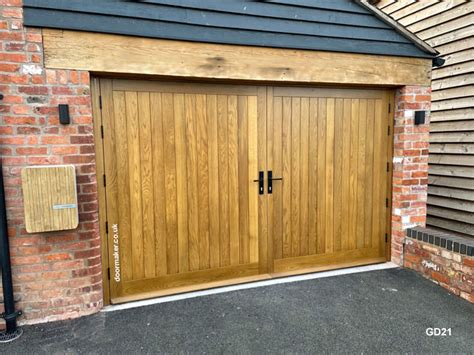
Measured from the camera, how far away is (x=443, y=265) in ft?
9.55

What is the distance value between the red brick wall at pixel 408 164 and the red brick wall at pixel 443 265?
0.46 ft

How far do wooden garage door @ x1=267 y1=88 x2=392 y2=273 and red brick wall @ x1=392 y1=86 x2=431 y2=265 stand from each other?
0.10m

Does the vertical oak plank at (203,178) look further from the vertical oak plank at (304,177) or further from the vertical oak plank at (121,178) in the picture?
the vertical oak plank at (304,177)

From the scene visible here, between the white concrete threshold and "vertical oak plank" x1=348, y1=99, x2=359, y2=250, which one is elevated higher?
"vertical oak plank" x1=348, y1=99, x2=359, y2=250

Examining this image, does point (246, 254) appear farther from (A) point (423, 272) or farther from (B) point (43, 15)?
(B) point (43, 15)

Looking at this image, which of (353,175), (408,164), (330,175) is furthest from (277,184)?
(408,164)

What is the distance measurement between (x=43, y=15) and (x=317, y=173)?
2591mm

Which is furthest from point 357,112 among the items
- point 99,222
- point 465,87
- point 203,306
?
point 99,222

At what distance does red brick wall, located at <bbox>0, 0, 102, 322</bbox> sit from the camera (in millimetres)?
2207

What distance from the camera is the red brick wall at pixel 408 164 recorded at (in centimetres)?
327

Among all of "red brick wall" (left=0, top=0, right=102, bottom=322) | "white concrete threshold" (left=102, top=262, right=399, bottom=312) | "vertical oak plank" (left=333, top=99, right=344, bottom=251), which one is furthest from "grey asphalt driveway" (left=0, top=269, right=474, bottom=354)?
"vertical oak plank" (left=333, top=99, right=344, bottom=251)

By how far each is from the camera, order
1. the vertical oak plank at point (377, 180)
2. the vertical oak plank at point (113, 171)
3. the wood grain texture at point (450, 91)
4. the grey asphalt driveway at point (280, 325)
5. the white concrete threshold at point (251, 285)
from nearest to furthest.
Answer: the grey asphalt driveway at point (280, 325)
the vertical oak plank at point (113, 171)
the white concrete threshold at point (251, 285)
the vertical oak plank at point (377, 180)
the wood grain texture at point (450, 91)

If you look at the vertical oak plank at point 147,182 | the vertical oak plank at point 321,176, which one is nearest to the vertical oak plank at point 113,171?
the vertical oak plank at point 147,182

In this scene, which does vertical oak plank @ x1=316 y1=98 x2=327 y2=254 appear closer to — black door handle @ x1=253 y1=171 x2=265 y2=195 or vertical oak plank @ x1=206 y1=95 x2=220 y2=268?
black door handle @ x1=253 y1=171 x2=265 y2=195
